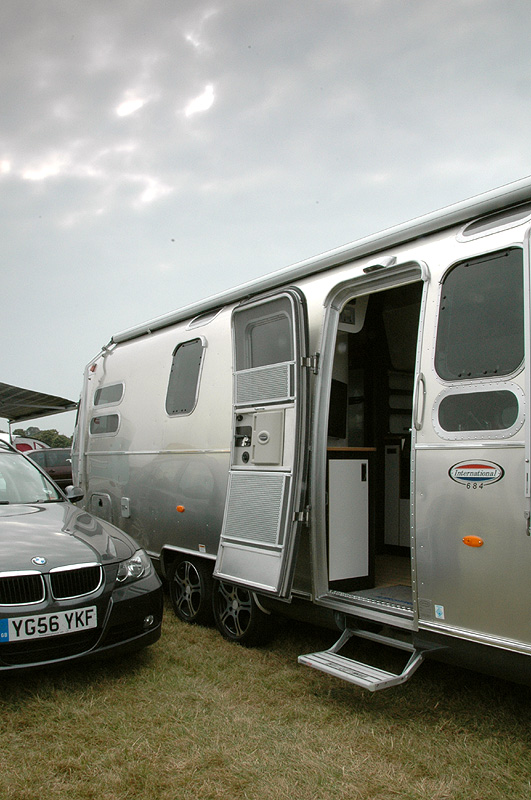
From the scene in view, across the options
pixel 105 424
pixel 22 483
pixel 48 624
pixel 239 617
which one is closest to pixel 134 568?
pixel 48 624

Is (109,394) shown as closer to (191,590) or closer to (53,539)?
(191,590)

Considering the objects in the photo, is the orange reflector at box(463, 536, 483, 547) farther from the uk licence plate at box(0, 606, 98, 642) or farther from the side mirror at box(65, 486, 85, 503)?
the side mirror at box(65, 486, 85, 503)

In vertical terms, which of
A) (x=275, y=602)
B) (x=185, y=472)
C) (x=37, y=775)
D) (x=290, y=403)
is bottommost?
(x=37, y=775)

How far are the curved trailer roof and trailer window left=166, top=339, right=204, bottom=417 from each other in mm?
388

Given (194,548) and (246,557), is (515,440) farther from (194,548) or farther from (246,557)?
(194,548)

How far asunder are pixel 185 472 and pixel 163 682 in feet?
6.29

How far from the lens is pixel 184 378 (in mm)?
6070

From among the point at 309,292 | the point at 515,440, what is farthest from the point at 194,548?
the point at 515,440

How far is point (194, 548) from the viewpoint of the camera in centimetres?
563

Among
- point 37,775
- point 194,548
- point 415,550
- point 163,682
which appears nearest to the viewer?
point 37,775

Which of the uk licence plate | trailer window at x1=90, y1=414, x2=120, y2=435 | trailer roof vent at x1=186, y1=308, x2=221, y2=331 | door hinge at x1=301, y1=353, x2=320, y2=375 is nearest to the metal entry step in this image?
the uk licence plate

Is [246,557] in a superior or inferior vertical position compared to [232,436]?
inferior

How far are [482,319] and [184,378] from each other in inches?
123

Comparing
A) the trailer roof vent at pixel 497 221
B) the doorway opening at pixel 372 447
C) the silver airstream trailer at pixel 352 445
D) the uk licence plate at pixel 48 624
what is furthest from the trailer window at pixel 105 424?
the trailer roof vent at pixel 497 221
